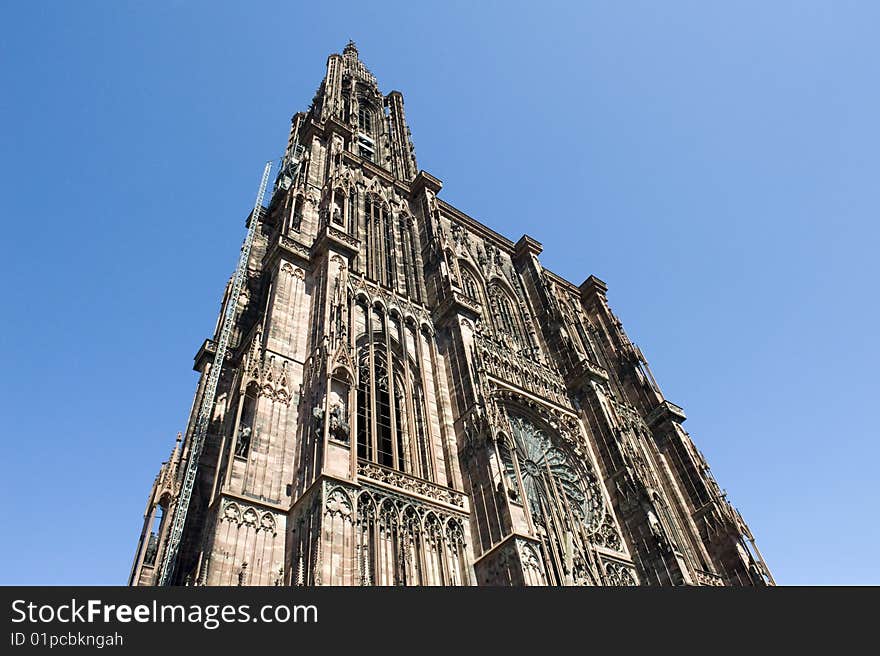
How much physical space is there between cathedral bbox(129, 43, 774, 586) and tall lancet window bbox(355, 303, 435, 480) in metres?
0.07

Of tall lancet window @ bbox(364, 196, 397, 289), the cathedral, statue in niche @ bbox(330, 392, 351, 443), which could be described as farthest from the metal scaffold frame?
tall lancet window @ bbox(364, 196, 397, 289)

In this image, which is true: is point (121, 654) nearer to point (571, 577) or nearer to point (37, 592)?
point (37, 592)

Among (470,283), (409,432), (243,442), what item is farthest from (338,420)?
(470,283)

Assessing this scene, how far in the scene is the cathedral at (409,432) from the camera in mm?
14516

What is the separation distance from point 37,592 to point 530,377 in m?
20.3

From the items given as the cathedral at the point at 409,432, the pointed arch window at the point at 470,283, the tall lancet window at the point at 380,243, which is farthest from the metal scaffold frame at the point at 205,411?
the pointed arch window at the point at 470,283

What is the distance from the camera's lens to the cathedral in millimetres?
14516

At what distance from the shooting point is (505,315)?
31.0 metres

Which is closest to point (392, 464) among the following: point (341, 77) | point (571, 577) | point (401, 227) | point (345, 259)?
point (571, 577)

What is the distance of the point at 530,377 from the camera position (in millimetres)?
Result: 26062

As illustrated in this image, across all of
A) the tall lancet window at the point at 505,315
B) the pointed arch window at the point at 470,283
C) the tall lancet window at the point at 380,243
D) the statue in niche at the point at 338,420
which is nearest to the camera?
the statue in niche at the point at 338,420

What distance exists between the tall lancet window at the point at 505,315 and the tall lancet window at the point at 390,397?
7664mm

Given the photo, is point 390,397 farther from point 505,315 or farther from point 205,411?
point 505,315

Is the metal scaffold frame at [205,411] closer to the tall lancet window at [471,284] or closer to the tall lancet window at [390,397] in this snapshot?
the tall lancet window at [390,397]
